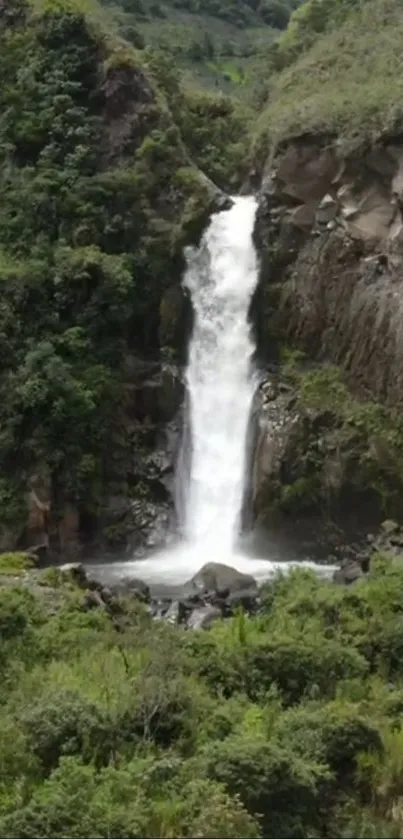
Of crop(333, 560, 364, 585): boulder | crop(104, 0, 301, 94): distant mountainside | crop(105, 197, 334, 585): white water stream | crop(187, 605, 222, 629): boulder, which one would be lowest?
crop(187, 605, 222, 629): boulder

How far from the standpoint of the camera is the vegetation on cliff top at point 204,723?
9391 mm

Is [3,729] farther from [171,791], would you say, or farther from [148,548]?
[148,548]

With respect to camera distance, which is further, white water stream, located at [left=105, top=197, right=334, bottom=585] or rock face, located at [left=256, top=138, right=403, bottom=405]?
rock face, located at [left=256, top=138, right=403, bottom=405]

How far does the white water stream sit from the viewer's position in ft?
95.9

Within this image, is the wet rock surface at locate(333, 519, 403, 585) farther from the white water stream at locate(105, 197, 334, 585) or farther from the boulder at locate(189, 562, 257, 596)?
the boulder at locate(189, 562, 257, 596)

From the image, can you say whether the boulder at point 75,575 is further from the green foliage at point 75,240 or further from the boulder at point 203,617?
the green foliage at point 75,240

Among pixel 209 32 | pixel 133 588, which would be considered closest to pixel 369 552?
pixel 133 588

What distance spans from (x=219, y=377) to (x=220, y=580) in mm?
9952

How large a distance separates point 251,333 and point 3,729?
74.4 ft

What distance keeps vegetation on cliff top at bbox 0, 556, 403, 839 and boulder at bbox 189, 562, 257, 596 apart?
5486 millimetres

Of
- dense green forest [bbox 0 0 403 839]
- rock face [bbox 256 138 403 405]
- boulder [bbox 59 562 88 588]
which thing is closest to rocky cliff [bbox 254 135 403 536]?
rock face [bbox 256 138 403 405]

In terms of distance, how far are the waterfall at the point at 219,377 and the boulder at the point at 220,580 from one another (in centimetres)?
487

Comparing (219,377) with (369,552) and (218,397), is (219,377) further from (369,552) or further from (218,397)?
(369,552)

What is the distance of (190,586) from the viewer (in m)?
24.1
